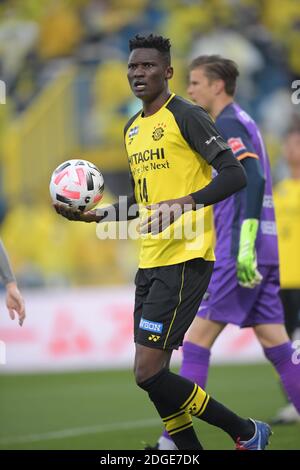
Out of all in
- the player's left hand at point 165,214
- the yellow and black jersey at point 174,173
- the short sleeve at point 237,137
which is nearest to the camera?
the player's left hand at point 165,214

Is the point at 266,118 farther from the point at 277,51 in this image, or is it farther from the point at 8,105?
the point at 8,105

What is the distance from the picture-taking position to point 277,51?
1667 cm

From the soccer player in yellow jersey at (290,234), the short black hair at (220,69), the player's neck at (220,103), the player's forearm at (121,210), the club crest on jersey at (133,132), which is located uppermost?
the short black hair at (220,69)

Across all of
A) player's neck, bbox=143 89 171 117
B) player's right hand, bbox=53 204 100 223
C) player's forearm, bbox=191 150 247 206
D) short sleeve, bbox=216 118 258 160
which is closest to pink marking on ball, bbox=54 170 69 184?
player's right hand, bbox=53 204 100 223

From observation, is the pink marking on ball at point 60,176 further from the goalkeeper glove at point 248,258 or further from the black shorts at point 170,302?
the goalkeeper glove at point 248,258

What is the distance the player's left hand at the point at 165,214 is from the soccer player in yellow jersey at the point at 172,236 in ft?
0.05

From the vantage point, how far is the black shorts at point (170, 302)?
475 cm

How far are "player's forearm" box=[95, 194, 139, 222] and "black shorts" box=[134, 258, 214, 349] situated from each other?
0.53m

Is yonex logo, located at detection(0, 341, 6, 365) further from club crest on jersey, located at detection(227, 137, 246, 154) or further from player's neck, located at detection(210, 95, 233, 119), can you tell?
club crest on jersey, located at detection(227, 137, 246, 154)

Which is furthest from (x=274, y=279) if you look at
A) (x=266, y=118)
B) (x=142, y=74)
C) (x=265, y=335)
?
(x=266, y=118)

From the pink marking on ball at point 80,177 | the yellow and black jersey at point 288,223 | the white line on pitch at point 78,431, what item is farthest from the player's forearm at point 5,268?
the yellow and black jersey at point 288,223

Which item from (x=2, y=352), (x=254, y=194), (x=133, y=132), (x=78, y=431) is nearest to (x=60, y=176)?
(x=133, y=132)

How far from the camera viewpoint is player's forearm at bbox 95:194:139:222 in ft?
17.4

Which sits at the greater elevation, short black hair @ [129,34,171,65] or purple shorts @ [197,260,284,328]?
short black hair @ [129,34,171,65]
